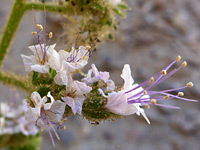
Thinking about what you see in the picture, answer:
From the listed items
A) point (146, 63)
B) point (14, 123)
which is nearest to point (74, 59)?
point (14, 123)

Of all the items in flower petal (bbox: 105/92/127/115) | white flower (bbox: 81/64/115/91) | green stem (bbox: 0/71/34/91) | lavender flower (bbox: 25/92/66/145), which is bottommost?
flower petal (bbox: 105/92/127/115)

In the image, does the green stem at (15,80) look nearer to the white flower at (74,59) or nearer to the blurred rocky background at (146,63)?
the white flower at (74,59)

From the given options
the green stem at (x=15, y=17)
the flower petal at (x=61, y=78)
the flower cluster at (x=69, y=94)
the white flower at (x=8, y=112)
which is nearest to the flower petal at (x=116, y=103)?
the flower cluster at (x=69, y=94)

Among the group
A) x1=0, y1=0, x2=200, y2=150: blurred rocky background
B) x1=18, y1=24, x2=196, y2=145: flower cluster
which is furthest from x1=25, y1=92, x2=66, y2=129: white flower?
x1=0, y1=0, x2=200, y2=150: blurred rocky background

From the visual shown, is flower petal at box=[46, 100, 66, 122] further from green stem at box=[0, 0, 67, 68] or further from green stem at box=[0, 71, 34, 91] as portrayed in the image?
green stem at box=[0, 0, 67, 68]

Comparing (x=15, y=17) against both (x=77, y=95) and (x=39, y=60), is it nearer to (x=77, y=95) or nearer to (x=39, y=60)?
(x=39, y=60)

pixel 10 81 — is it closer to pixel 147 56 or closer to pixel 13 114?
pixel 13 114
